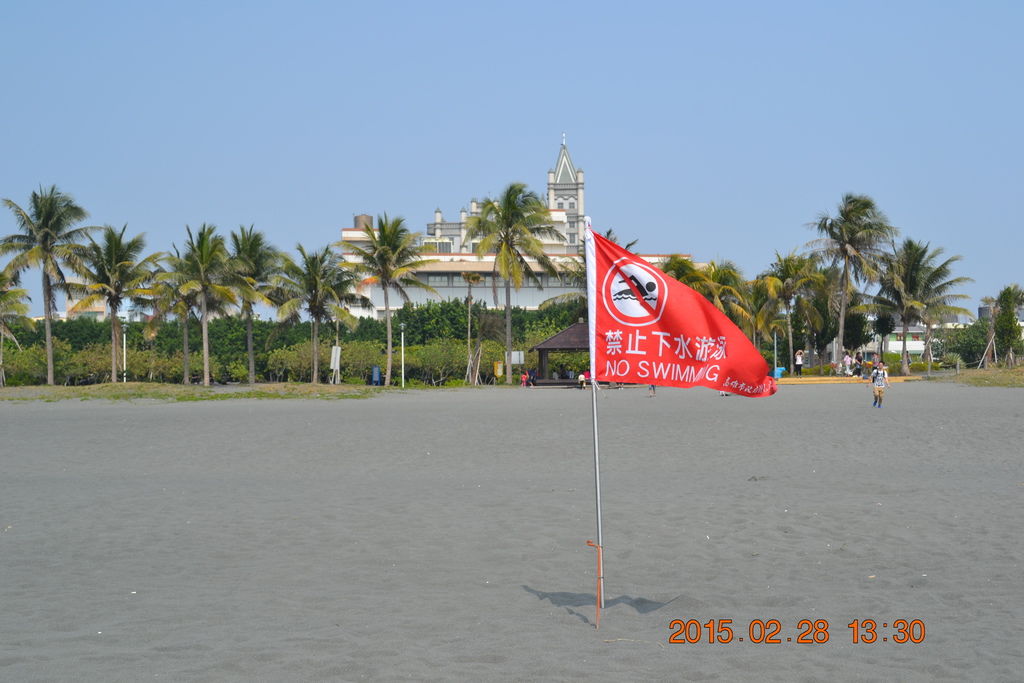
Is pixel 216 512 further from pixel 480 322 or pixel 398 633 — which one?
pixel 480 322

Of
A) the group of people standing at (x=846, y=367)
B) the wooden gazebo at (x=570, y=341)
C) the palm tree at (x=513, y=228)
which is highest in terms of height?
the palm tree at (x=513, y=228)

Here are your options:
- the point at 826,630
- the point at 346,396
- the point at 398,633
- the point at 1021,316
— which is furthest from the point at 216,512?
the point at 1021,316

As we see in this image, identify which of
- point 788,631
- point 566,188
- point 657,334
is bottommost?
point 788,631

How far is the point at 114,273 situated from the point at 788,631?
4825 cm

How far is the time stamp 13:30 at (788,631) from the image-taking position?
5965 millimetres

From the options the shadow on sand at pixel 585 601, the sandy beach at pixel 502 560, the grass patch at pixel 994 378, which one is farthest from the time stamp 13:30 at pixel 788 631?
the grass patch at pixel 994 378

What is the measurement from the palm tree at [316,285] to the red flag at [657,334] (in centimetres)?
4543

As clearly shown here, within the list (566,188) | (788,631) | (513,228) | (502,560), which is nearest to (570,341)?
(513,228)

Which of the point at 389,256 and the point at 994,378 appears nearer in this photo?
the point at 994,378

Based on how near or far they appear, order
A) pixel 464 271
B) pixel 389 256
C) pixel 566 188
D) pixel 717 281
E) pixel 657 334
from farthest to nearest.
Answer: pixel 566 188
pixel 464 271
pixel 717 281
pixel 389 256
pixel 657 334

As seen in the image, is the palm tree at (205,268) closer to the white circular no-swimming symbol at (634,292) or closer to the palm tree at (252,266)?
the palm tree at (252,266)

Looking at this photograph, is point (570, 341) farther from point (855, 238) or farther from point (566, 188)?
point (566, 188)

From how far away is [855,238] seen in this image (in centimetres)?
5631

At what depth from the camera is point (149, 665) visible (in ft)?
17.8
